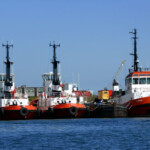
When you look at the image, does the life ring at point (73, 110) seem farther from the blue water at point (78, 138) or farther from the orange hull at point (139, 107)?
the blue water at point (78, 138)

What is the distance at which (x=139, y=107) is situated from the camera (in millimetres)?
85250

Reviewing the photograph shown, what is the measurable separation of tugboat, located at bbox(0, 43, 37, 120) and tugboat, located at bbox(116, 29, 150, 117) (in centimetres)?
1530

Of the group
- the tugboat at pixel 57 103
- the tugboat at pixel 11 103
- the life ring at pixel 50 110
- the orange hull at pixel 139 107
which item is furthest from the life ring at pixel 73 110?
the orange hull at pixel 139 107

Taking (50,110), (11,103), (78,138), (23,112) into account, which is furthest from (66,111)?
(78,138)

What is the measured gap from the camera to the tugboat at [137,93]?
8494cm

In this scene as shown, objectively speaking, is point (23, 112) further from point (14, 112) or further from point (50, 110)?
point (50, 110)

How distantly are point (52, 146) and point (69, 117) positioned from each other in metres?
40.1

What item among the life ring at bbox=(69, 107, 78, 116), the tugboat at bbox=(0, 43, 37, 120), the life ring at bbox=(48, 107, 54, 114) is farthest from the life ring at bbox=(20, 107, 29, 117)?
the life ring at bbox=(69, 107, 78, 116)

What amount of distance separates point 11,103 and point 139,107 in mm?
22517

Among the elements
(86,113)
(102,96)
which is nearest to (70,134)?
(86,113)

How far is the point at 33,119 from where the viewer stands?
9681 cm

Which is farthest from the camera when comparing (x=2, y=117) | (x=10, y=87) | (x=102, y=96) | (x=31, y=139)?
(x=102, y=96)

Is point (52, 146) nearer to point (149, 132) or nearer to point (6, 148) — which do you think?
point (6, 148)

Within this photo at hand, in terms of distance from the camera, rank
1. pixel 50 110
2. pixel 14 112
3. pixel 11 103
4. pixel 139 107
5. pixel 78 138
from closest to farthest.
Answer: pixel 78 138
pixel 139 107
pixel 14 112
pixel 50 110
pixel 11 103
